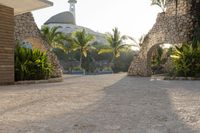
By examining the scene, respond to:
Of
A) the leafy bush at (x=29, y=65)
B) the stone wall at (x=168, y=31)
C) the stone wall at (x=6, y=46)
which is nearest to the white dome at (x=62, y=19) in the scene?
the stone wall at (x=168, y=31)

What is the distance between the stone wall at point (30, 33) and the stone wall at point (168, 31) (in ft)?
22.4

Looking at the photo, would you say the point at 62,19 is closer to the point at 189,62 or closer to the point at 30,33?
the point at 30,33

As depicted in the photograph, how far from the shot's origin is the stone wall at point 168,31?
68.8 ft

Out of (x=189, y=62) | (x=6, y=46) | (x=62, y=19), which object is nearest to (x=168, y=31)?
(x=189, y=62)

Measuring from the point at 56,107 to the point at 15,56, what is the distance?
8.65 meters

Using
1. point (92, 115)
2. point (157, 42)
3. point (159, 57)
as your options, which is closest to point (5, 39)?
point (92, 115)

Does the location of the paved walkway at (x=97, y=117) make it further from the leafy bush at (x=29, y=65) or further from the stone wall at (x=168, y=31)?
the stone wall at (x=168, y=31)

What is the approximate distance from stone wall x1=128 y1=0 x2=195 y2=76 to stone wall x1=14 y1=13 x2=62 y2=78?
683 centimetres

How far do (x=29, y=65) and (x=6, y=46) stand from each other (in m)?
1.56

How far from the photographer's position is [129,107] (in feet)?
20.1

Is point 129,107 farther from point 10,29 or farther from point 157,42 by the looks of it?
point 157,42

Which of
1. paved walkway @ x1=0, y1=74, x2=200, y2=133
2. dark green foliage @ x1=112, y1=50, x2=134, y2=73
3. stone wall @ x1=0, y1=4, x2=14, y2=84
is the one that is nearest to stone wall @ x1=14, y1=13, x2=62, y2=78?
stone wall @ x1=0, y1=4, x2=14, y2=84

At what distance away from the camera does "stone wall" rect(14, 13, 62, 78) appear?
17828 millimetres

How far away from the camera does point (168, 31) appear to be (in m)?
21.8
